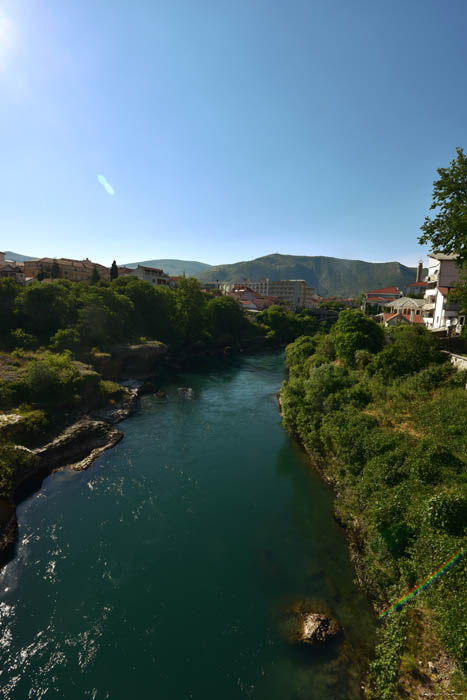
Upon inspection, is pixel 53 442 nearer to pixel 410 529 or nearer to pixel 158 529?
pixel 158 529

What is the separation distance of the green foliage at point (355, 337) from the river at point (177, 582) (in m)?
12.0

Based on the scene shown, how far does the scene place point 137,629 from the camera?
11.7 m

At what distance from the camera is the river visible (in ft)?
33.9

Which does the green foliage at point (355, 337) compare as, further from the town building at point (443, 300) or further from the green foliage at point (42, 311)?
the green foliage at point (42, 311)

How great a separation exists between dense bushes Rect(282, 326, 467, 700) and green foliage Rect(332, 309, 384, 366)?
1.56m

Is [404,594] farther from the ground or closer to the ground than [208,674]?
farther from the ground

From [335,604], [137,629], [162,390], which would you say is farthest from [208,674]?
[162,390]

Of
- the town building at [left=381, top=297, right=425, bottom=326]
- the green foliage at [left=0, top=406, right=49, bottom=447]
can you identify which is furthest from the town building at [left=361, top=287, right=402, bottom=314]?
the green foliage at [left=0, top=406, right=49, bottom=447]

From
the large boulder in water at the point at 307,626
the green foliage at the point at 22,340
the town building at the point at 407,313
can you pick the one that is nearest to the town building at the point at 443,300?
the town building at the point at 407,313

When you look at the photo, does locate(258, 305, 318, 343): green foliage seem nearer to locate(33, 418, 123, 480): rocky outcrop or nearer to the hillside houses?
the hillside houses

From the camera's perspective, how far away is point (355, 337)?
100 feet

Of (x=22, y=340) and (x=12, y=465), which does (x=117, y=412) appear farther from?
(x=22, y=340)

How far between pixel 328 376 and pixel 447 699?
57.0 feet

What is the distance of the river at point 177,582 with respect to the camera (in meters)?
10.3
